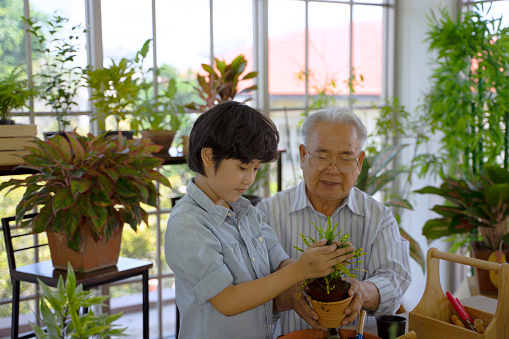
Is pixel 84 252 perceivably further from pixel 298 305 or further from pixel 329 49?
pixel 329 49

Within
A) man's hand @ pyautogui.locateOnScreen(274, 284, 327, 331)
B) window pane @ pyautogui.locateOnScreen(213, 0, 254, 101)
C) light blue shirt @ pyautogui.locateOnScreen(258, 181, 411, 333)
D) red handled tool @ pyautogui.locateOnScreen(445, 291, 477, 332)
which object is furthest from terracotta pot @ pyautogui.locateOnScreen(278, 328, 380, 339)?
window pane @ pyautogui.locateOnScreen(213, 0, 254, 101)

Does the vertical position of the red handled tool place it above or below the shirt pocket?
below

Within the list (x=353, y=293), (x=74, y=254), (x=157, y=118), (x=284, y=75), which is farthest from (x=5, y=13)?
(x=353, y=293)

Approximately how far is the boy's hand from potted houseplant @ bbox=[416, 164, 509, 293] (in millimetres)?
1559

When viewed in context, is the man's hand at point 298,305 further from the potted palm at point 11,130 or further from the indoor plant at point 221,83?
the indoor plant at point 221,83

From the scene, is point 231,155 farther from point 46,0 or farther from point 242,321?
point 46,0

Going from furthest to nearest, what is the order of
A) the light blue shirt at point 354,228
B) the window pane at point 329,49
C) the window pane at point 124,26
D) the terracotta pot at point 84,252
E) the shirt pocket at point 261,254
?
the window pane at point 329,49
the window pane at point 124,26
the terracotta pot at point 84,252
the light blue shirt at point 354,228
the shirt pocket at point 261,254

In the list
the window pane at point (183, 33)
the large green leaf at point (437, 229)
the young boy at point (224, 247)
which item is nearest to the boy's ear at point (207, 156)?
the young boy at point (224, 247)

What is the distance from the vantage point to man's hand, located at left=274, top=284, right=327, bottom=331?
4.93ft

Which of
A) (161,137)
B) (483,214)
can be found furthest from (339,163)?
(161,137)

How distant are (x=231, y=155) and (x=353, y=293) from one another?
0.49 metres

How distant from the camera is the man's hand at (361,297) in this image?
1.49 m

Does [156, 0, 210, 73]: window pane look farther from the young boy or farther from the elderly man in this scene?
the young boy

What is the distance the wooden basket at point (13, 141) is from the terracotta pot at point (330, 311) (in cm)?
168
